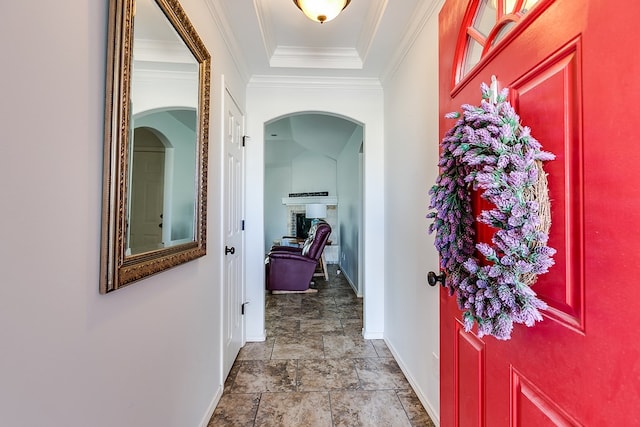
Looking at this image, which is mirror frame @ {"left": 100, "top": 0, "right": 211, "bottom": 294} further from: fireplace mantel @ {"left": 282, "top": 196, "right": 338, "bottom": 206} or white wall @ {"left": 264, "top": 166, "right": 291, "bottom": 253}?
white wall @ {"left": 264, "top": 166, "right": 291, "bottom": 253}

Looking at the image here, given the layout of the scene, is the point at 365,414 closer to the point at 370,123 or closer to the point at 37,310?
the point at 37,310

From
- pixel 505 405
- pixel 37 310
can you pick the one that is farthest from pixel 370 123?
pixel 37 310

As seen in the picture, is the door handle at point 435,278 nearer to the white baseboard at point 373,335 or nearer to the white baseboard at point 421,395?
the white baseboard at point 421,395

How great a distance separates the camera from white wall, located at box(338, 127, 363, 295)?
4.74 meters

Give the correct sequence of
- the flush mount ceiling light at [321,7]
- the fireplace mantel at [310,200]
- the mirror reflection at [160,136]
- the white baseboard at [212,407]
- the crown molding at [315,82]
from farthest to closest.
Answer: the fireplace mantel at [310,200], the crown molding at [315,82], the white baseboard at [212,407], the flush mount ceiling light at [321,7], the mirror reflection at [160,136]

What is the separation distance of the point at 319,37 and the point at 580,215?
2.39 m

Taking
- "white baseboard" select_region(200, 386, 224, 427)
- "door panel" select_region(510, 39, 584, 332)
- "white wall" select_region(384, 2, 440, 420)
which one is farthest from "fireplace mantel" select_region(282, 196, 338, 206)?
"door panel" select_region(510, 39, 584, 332)

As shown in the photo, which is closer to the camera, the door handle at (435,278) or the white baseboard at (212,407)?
the door handle at (435,278)

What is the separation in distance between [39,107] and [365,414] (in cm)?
205

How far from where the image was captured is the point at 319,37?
2453 millimetres

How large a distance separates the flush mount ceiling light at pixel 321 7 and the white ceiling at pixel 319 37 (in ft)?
1.37

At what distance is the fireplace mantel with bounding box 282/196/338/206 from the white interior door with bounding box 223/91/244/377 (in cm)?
456

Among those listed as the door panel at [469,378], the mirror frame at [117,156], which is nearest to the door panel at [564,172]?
the door panel at [469,378]

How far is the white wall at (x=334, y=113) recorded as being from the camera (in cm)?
288
